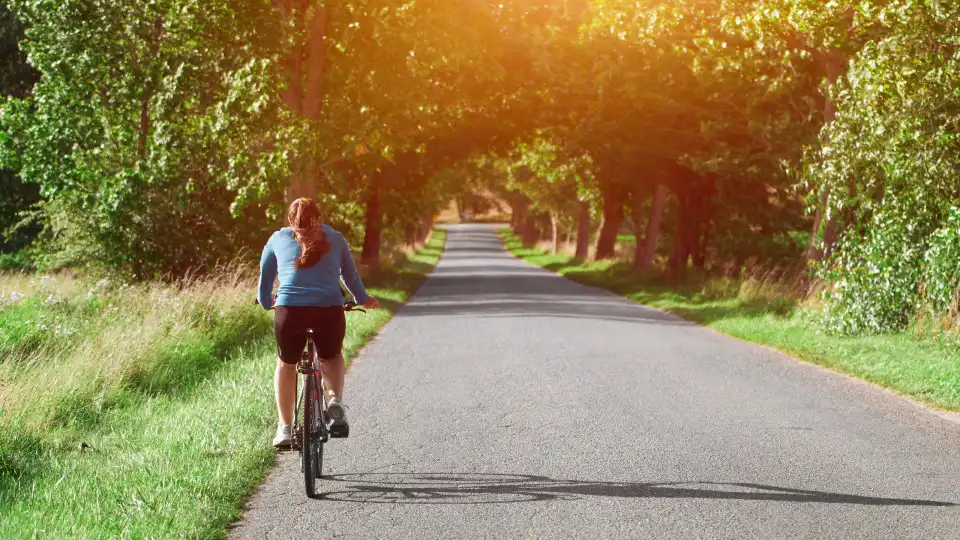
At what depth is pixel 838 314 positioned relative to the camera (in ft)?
53.9

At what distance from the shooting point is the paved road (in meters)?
6.20

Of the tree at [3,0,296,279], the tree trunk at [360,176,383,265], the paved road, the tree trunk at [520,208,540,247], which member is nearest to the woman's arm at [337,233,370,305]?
the paved road

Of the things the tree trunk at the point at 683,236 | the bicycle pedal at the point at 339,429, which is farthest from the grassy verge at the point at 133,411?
the tree trunk at the point at 683,236

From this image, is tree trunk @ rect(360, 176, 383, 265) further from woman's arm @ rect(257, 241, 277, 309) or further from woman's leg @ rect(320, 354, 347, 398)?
woman's leg @ rect(320, 354, 347, 398)

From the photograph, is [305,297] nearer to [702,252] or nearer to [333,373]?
[333,373]

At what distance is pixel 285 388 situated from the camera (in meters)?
7.35

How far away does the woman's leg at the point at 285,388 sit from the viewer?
7.31 metres

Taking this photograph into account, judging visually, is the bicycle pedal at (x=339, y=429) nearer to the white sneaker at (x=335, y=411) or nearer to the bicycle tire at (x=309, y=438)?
the white sneaker at (x=335, y=411)

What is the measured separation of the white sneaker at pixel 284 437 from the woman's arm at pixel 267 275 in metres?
0.77

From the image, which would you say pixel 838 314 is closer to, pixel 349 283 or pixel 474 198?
pixel 349 283

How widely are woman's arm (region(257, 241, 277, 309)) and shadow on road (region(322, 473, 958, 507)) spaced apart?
3.94ft

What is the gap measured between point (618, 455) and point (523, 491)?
1.31 meters

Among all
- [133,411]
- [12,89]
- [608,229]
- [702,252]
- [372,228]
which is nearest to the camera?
[133,411]

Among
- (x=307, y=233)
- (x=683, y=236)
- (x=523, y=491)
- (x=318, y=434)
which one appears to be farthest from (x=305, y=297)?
(x=683, y=236)
